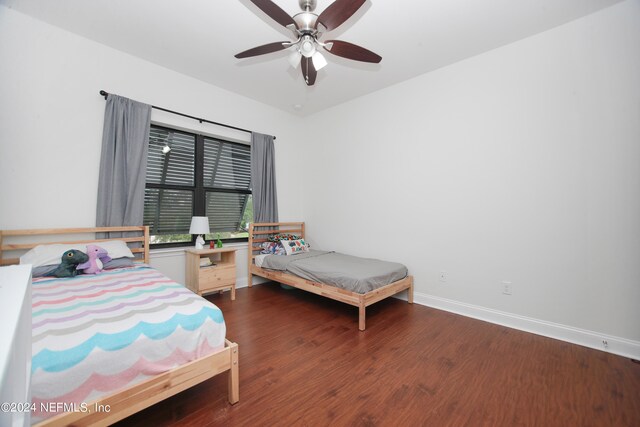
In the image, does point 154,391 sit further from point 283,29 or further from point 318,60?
point 283,29

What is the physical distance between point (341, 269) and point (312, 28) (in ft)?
7.46

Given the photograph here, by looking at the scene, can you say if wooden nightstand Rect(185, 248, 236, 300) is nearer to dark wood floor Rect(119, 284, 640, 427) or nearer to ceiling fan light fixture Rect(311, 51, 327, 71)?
dark wood floor Rect(119, 284, 640, 427)

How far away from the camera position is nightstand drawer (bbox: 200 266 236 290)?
3.18 m

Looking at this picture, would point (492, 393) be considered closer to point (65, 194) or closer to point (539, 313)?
point (539, 313)

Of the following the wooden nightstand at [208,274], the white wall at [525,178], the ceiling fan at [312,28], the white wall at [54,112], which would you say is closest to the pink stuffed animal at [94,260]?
the white wall at [54,112]

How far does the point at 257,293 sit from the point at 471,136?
3311mm

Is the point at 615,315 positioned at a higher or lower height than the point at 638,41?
lower

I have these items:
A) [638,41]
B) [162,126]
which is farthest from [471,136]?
[162,126]

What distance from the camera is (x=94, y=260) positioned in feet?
7.64

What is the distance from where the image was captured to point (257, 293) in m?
3.67

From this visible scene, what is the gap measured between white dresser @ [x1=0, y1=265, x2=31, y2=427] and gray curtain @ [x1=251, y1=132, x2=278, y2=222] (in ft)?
11.0

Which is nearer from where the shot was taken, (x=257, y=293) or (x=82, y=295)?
(x=82, y=295)

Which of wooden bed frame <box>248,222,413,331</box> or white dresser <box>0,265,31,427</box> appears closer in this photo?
white dresser <box>0,265,31,427</box>

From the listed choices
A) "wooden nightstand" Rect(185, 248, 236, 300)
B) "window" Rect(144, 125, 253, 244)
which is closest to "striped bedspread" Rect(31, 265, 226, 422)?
"wooden nightstand" Rect(185, 248, 236, 300)
